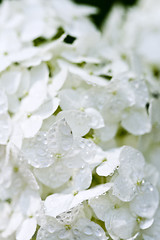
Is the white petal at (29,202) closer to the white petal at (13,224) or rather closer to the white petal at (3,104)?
the white petal at (13,224)

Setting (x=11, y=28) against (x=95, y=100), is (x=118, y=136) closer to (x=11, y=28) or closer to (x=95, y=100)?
(x=95, y=100)

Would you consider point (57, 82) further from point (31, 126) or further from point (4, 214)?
point (4, 214)

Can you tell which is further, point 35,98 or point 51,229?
point 35,98

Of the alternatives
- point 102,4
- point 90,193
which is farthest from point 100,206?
point 102,4

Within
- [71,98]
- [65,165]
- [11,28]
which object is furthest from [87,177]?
[11,28]

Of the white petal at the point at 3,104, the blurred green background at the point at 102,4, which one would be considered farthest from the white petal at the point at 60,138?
the blurred green background at the point at 102,4

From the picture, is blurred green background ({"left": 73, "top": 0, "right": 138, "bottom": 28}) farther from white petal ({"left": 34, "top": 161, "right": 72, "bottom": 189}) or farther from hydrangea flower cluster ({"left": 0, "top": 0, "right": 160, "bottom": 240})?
white petal ({"left": 34, "top": 161, "right": 72, "bottom": 189})

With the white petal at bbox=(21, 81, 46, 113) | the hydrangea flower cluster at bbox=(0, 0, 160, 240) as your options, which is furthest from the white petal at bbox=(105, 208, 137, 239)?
the white petal at bbox=(21, 81, 46, 113)
